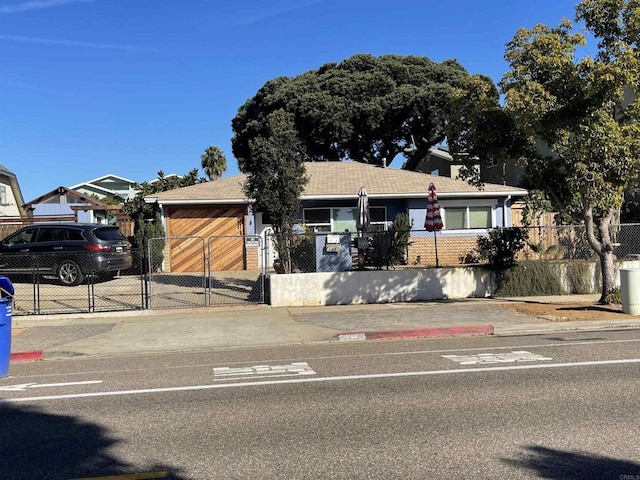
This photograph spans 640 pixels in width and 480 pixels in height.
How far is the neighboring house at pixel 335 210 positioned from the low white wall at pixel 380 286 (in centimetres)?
601

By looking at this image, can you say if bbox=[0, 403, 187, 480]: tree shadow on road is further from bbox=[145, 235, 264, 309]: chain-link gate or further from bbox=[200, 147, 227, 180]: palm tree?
bbox=[200, 147, 227, 180]: palm tree

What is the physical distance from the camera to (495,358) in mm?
8219

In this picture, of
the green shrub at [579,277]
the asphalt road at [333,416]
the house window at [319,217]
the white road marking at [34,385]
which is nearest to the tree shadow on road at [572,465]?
the asphalt road at [333,416]

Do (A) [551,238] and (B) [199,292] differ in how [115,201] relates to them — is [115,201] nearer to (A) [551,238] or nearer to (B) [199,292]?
(B) [199,292]

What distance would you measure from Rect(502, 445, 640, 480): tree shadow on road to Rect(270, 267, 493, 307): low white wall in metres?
9.80

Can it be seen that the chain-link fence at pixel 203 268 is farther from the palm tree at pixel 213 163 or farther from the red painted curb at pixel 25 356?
the palm tree at pixel 213 163

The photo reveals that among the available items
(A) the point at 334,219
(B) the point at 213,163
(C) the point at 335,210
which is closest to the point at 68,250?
(A) the point at 334,219

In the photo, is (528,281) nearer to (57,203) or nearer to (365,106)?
→ (365,106)

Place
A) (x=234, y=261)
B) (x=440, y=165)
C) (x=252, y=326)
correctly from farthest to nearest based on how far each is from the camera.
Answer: (x=440, y=165) < (x=234, y=261) < (x=252, y=326)

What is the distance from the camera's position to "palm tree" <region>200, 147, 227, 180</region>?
46.0 metres

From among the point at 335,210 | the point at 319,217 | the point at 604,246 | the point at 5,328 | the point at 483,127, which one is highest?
the point at 483,127

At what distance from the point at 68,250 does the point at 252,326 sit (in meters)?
7.39

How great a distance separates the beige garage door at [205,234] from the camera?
20969 mm

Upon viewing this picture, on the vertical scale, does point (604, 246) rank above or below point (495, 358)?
above
